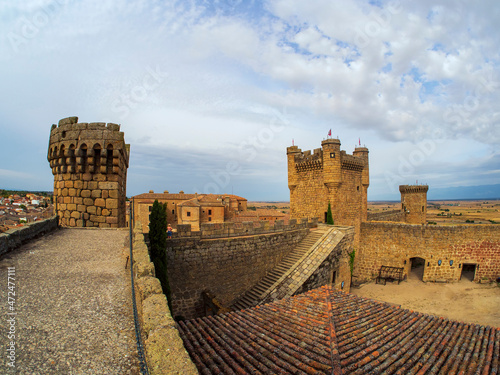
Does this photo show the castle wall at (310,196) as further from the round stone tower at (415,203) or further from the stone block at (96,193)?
the round stone tower at (415,203)

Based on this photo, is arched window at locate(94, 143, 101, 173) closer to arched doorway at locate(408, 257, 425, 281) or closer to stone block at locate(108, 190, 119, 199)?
stone block at locate(108, 190, 119, 199)

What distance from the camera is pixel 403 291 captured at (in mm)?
18375

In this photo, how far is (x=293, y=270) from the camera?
13.2 metres

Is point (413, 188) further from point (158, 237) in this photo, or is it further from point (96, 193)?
point (96, 193)

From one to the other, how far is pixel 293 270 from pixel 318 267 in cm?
129

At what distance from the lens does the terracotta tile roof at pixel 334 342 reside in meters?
4.21

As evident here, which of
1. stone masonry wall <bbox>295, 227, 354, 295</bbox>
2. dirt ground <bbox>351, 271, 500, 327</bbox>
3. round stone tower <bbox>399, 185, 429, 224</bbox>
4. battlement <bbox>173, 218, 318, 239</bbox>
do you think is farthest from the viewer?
round stone tower <bbox>399, 185, 429, 224</bbox>

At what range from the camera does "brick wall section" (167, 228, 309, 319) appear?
35.8 feet

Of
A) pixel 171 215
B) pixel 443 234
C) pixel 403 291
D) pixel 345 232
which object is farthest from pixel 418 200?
pixel 171 215

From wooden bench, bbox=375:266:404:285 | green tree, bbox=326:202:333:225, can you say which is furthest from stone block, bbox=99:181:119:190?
wooden bench, bbox=375:266:404:285

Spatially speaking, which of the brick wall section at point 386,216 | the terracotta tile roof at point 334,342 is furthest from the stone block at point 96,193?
the brick wall section at point 386,216

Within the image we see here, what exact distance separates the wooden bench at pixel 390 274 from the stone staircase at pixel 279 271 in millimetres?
7803

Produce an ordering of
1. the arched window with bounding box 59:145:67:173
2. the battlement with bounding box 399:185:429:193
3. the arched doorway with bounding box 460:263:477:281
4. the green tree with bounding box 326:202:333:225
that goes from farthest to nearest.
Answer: the battlement with bounding box 399:185:429:193 → the arched doorway with bounding box 460:263:477:281 → the green tree with bounding box 326:202:333:225 → the arched window with bounding box 59:145:67:173

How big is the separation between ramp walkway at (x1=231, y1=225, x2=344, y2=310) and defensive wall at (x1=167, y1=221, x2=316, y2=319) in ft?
1.18
